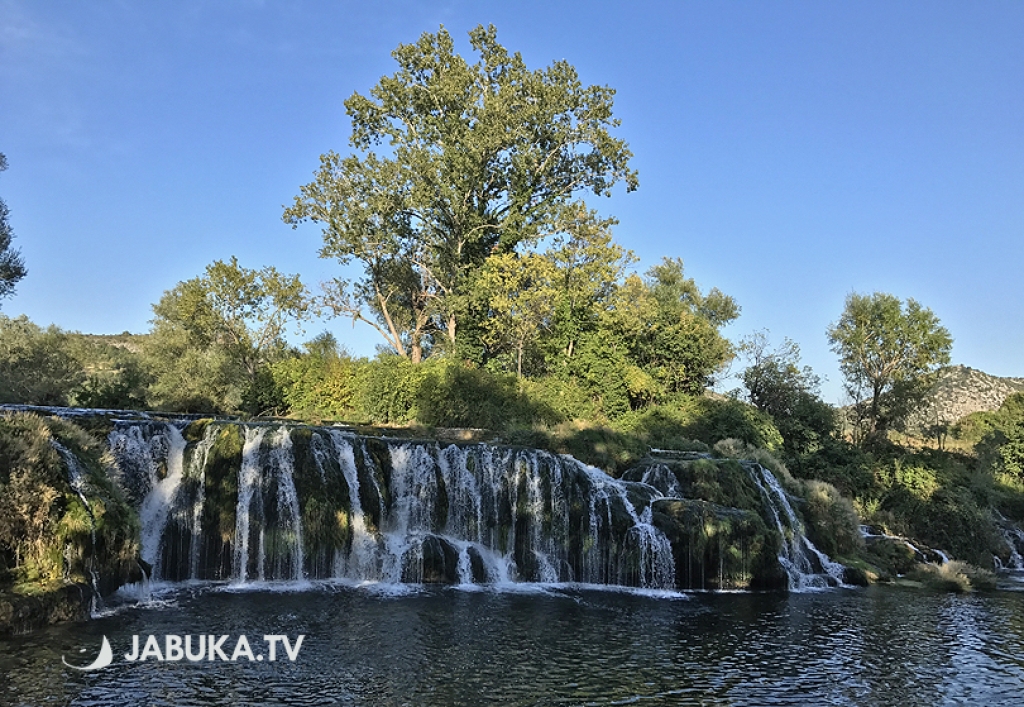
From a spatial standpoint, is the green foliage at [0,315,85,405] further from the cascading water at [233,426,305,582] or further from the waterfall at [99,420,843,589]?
the cascading water at [233,426,305,582]

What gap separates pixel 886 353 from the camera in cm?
4869

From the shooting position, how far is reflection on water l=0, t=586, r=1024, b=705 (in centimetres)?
1006

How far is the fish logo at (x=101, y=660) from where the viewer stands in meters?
10.4

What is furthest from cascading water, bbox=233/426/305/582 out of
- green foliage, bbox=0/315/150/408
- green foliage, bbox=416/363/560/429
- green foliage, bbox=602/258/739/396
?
green foliage, bbox=602/258/739/396

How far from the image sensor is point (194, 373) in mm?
39062

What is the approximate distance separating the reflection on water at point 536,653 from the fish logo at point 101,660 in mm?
132

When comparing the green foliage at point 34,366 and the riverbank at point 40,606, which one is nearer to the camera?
the riverbank at point 40,606

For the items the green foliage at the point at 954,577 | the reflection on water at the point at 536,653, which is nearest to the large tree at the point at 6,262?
the reflection on water at the point at 536,653

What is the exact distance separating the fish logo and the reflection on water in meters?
0.13

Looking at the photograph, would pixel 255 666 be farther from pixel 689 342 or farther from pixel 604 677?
pixel 689 342

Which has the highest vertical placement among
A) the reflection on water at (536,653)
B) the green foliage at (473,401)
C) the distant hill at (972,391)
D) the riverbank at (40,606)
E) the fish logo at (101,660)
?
the distant hill at (972,391)

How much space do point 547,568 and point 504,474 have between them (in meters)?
3.03

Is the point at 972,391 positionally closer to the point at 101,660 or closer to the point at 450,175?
the point at 450,175

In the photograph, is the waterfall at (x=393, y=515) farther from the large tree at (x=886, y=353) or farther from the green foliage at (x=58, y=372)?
the large tree at (x=886, y=353)
